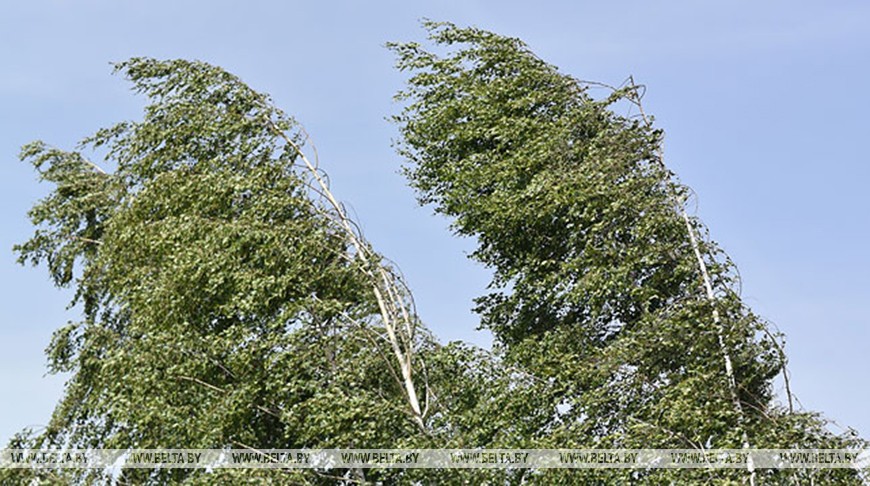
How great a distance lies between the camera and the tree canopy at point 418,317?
11078mm

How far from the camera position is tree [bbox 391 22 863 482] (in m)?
10.9

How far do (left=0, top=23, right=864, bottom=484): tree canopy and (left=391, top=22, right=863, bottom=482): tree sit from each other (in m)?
0.02

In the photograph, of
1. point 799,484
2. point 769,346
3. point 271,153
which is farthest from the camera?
point 271,153

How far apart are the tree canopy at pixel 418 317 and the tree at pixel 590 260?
2 cm

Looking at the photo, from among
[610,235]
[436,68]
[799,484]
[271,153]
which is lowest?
[799,484]

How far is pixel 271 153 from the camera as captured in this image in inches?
511

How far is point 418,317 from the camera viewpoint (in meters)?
12.1

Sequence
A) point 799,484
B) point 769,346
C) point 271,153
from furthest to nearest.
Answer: point 271,153 → point 769,346 → point 799,484

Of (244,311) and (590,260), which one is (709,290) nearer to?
(590,260)

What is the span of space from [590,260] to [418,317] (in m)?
1.85

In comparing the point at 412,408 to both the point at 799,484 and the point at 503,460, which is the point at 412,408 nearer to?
the point at 503,460

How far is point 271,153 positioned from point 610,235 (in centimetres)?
381

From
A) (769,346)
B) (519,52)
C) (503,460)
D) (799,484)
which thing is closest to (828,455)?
(799,484)

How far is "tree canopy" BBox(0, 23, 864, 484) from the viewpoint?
11.1m
